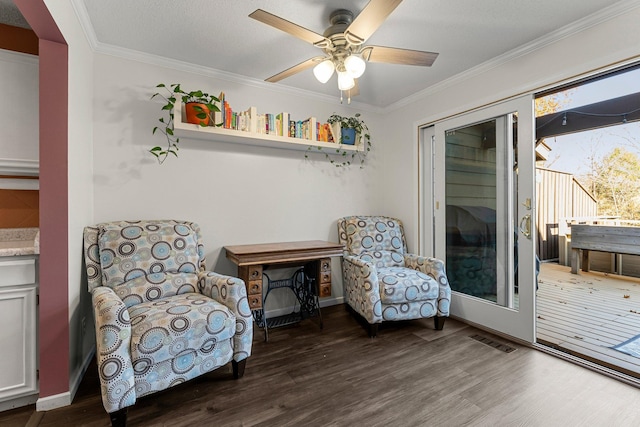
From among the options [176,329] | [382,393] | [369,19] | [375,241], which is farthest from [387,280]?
[369,19]

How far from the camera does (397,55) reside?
194 cm

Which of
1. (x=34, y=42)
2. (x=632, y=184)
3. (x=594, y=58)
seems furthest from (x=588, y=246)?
(x=34, y=42)

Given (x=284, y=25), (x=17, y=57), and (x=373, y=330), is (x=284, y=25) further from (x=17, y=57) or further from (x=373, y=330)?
(x=373, y=330)

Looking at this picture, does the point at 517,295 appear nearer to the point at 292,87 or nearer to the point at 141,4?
the point at 292,87

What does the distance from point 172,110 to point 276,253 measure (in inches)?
59.5

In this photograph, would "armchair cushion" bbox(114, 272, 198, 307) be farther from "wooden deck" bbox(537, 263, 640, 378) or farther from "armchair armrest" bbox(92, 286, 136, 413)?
"wooden deck" bbox(537, 263, 640, 378)

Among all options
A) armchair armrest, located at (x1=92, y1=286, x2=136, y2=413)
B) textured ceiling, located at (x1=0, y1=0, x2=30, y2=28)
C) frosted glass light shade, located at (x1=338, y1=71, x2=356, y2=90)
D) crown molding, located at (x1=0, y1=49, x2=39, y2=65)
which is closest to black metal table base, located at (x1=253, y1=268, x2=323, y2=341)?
armchair armrest, located at (x1=92, y1=286, x2=136, y2=413)

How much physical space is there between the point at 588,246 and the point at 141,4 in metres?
6.58

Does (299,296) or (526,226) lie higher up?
(526,226)

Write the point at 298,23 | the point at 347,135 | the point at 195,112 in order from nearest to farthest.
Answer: the point at 298,23, the point at 195,112, the point at 347,135

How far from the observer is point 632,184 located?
209 inches

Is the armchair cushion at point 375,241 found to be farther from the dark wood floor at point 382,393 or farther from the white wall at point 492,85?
the dark wood floor at point 382,393

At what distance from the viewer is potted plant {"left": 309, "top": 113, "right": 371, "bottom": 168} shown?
3137 mm

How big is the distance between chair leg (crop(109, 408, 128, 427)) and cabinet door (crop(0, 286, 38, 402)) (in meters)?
0.62
